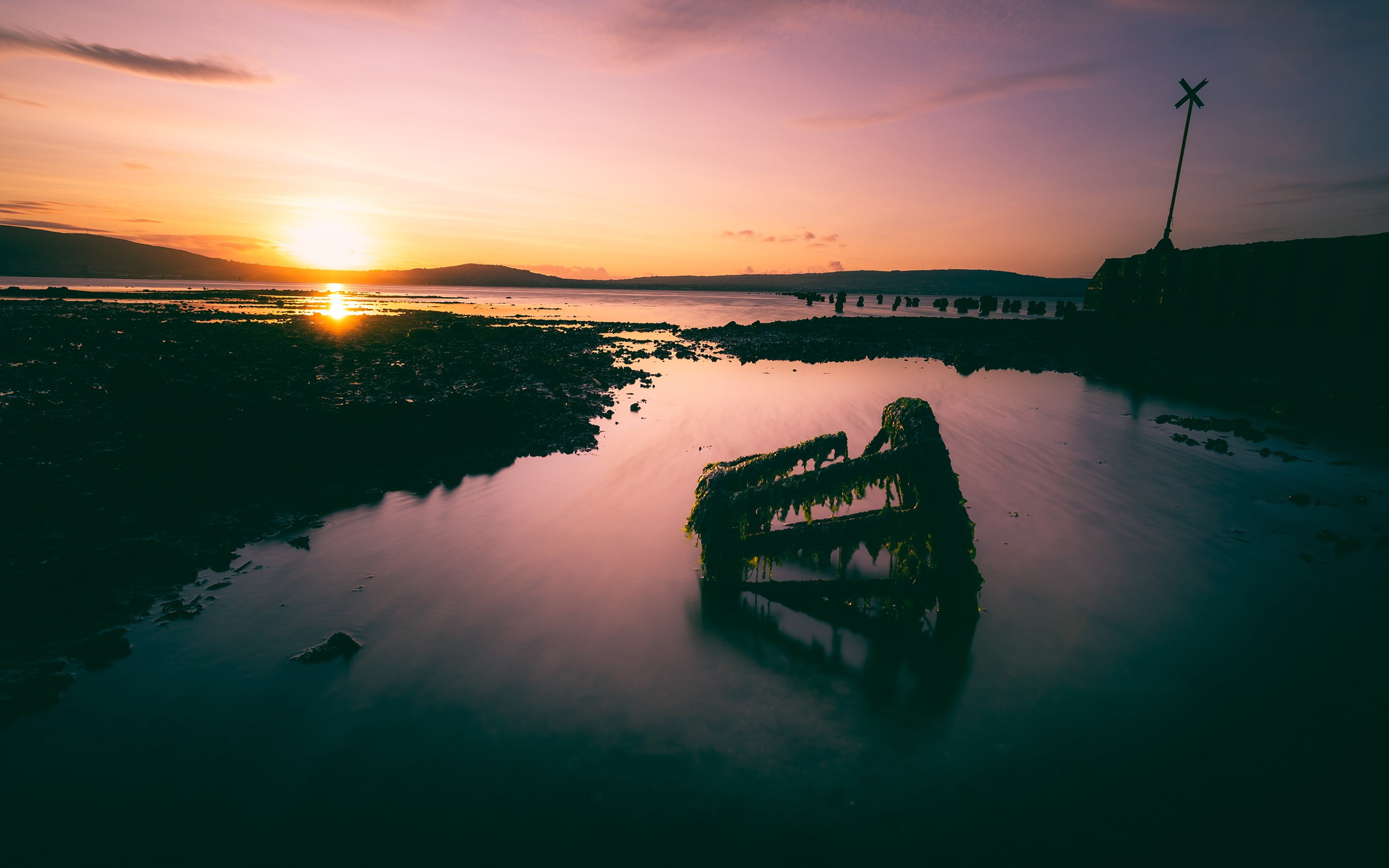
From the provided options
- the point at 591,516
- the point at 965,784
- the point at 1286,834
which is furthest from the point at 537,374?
the point at 1286,834

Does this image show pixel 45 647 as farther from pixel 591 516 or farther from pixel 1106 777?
pixel 1106 777

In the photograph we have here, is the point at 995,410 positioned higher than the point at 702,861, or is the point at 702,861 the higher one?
the point at 995,410

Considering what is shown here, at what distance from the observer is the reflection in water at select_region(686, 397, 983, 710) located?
613cm

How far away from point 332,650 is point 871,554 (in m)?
7.12

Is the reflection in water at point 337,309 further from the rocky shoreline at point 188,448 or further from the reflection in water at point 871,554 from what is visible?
the reflection in water at point 871,554

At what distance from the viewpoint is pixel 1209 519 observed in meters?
10.0

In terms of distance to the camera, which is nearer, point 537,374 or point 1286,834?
point 1286,834

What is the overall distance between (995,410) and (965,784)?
54.3 ft

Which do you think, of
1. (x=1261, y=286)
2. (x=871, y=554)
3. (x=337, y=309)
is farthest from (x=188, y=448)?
(x=337, y=309)

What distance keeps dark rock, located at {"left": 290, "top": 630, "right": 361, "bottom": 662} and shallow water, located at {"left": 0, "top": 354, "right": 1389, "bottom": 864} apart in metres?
0.13

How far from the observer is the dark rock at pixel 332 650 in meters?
5.96

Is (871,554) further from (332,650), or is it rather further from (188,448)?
(188,448)

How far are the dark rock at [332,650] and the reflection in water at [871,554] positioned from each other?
4310 millimetres

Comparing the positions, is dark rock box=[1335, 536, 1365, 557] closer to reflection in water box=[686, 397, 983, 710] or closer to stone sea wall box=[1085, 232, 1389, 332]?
reflection in water box=[686, 397, 983, 710]
